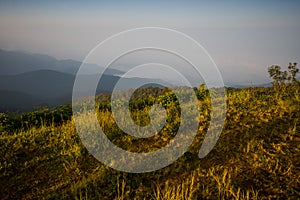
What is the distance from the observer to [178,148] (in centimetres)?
629

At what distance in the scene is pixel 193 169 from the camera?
17.5 feet

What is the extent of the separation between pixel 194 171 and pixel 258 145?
167 cm

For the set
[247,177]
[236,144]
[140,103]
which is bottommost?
[247,177]

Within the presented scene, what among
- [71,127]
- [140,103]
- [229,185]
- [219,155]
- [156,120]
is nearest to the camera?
[229,185]

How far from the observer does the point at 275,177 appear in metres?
4.68

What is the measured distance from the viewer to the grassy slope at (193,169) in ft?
Answer: 15.0

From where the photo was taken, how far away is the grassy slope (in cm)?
457

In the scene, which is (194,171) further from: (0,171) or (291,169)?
(0,171)

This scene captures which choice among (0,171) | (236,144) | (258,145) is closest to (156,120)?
(236,144)

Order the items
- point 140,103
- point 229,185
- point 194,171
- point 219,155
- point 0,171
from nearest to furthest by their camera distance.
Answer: point 229,185 < point 194,171 < point 219,155 < point 0,171 < point 140,103

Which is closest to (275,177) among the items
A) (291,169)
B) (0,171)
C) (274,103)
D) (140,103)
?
(291,169)

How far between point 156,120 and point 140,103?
3.29 meters

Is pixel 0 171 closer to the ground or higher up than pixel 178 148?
closer to the ground

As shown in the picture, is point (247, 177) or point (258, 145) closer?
point (247, 177)
